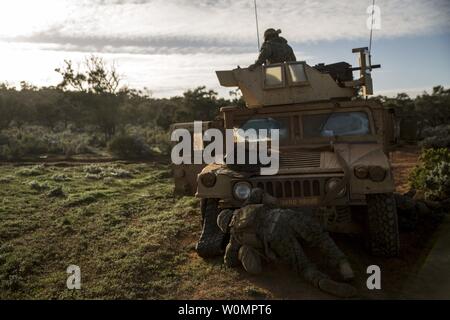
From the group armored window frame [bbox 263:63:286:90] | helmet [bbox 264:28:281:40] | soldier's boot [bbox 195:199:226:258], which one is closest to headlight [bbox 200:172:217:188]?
soldier's boot [bbox 195:199:226:258]

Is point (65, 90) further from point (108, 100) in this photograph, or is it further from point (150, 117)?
point (150, 117)

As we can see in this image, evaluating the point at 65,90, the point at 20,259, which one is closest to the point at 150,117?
the point at 65,90

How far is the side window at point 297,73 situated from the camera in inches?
261

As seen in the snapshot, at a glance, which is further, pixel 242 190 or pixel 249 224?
pixel 242 190

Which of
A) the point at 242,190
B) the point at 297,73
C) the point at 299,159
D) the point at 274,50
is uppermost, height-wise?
the point at 274,50

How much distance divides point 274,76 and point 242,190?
2.22 meters

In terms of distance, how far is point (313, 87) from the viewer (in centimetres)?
670

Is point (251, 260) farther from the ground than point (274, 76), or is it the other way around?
point (274, 76)

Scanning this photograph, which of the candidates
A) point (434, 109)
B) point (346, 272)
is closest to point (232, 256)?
point (346, 272)

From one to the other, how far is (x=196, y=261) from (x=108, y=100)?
25065 mm

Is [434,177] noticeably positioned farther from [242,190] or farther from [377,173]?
[242,190]

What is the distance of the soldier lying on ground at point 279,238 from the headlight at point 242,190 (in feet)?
1.19

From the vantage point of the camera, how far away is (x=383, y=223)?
199 inches

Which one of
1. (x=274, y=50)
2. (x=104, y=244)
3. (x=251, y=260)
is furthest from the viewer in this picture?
(x=274, y=50)
